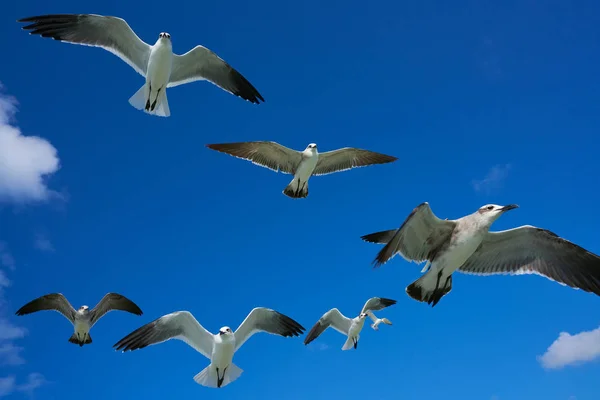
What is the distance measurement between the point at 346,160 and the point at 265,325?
5489 millimetres

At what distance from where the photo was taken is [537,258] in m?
8.94

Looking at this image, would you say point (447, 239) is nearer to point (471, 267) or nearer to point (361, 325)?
point (471, 267)

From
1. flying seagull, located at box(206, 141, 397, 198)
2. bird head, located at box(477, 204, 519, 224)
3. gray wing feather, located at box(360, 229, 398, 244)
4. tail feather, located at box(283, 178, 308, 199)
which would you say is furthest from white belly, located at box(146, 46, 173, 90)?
bird head, located at box(477, 204, 519, 224)

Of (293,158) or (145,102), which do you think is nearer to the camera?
(145,102)

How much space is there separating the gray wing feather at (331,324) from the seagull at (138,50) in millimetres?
7837

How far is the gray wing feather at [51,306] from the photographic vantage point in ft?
50.9

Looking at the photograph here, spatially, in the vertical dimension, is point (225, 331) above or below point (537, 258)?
above

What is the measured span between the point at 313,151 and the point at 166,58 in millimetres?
4680

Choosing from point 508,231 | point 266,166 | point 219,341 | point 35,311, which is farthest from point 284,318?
point 35,311

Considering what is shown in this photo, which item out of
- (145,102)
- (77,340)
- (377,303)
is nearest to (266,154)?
(145,102)

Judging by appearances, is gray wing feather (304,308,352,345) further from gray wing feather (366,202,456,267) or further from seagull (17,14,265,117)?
gray wing feather (366,202,456,267)

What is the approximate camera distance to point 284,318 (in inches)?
522

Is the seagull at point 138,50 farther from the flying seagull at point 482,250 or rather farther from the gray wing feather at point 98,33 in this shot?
the flying seagull at point 482,250

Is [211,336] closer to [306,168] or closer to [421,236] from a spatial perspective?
[306,168]
